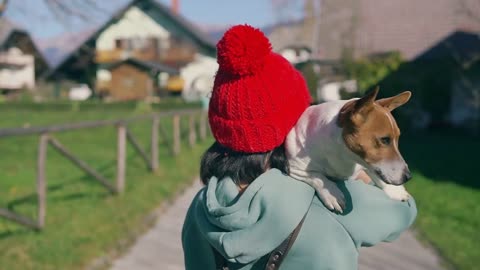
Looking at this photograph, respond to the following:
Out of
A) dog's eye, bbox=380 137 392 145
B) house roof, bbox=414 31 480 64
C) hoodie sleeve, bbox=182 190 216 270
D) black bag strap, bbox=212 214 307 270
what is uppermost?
house roof, bbox=414 31 480 64

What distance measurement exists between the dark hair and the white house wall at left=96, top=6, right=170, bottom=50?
50.2 metres

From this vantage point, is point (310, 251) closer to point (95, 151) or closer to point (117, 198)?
point (117, 198)

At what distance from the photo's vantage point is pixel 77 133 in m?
20.5

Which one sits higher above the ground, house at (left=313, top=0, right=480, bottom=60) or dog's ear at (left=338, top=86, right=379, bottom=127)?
house at (left=313, top=0, right=480, bottom=60)

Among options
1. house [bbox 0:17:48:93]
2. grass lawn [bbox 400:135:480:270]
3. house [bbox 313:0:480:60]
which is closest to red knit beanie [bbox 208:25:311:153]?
grass lawn [bbox 400:135:480:270]

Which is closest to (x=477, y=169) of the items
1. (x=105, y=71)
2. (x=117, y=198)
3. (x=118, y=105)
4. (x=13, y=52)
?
(x=117, y=198)

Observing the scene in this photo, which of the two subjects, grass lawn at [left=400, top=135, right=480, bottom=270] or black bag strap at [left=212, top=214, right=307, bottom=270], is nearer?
black bag strap at [left=212, top=214, right=307, bottom=270]

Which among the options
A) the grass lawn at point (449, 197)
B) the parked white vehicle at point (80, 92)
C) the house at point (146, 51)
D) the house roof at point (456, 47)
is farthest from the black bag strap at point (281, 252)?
the parked white vehicle at point (80, 92)

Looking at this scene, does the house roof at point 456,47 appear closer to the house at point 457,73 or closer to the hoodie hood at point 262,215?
the house at point 457,73

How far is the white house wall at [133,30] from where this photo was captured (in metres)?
52.2

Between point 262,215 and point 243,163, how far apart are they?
18cm

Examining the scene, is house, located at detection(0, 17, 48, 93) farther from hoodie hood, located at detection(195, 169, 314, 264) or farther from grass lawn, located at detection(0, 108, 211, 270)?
hoodie hood, located at detection(195, 169, 314, 264)

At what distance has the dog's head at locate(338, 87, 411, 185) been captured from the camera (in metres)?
1.65

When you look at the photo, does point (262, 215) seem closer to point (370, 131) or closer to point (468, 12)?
point (370, 131)
